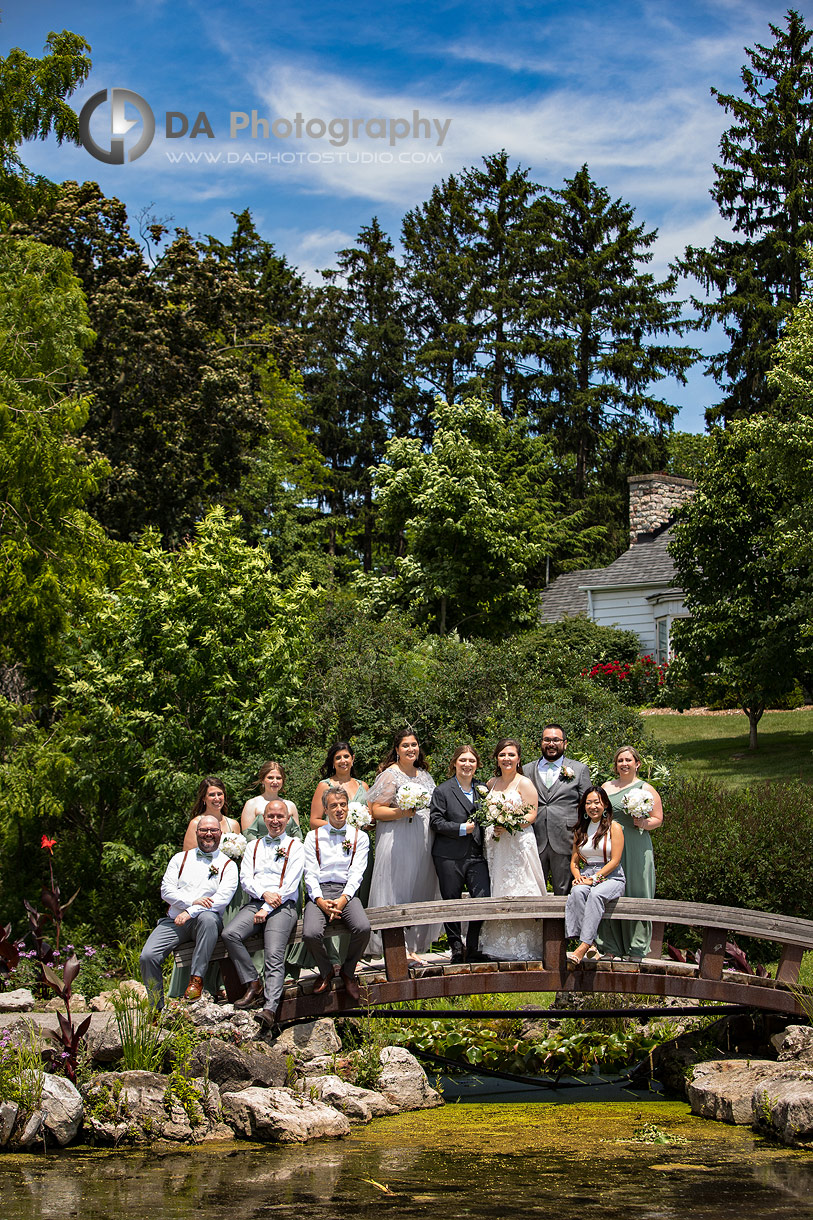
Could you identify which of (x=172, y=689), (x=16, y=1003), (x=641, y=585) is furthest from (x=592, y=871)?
(x=641, y=585)

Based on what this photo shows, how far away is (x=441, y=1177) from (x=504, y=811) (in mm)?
2854

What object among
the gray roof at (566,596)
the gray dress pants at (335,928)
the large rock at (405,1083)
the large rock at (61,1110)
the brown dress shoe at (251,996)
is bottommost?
the large rock at (405,1083)

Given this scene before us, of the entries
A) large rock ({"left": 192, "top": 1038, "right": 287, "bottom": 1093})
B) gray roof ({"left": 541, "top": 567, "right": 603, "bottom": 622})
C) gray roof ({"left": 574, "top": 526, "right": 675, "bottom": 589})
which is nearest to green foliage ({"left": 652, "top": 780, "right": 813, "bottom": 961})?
large rock ({"left": 192, "top": 1038, "right": 287, "bottom": 1093})

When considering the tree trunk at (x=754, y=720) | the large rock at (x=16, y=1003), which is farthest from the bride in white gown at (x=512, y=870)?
the tree trunk at (x=754, y=720)

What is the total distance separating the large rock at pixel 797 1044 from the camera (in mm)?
8812

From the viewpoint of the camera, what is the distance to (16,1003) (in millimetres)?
9719

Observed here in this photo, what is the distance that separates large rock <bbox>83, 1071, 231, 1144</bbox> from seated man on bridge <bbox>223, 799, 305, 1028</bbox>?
3.00 ft

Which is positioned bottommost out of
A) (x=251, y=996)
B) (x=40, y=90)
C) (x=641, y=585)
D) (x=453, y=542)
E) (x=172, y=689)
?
(x=251, y=996)

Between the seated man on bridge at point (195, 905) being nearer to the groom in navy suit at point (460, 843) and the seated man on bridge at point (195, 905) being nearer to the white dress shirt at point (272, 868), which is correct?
the white dress shirt at point (272, 868)

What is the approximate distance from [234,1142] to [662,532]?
2949 centimetres

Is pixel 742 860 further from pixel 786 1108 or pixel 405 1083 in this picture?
pixel 405 1083

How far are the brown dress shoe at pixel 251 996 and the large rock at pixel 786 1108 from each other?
3533 millimetres

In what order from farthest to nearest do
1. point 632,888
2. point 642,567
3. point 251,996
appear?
point 642,567, point 632,888, point 251,996

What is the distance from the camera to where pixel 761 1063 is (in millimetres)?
8828
